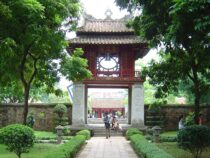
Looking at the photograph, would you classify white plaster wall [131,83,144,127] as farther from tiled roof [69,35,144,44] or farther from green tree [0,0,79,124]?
green tree [0,0,79,124]

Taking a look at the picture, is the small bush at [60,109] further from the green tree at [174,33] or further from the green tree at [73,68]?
the green tree at [174,33]

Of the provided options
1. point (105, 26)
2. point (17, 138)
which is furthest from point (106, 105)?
point (17, 138)

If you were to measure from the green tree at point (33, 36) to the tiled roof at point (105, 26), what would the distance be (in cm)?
984

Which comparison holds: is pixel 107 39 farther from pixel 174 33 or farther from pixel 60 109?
pixel 174 33

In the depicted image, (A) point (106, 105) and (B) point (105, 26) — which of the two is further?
(A) point (106, 105)

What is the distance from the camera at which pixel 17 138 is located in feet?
45.9

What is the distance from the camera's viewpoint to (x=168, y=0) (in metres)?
11.6

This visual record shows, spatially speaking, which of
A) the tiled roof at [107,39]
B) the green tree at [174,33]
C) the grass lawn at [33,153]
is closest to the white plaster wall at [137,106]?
the tiled roof at [107,39]

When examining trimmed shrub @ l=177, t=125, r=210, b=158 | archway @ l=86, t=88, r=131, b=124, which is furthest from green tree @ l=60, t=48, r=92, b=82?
archway @ l=86, t=88, r=131, b=124

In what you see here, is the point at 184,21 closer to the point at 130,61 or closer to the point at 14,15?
the point at 14,15

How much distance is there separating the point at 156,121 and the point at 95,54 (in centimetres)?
669

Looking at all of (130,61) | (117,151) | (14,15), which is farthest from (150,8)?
(130,61)

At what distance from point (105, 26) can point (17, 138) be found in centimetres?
1842

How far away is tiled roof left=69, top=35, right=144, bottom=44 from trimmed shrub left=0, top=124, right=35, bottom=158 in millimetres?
14714
